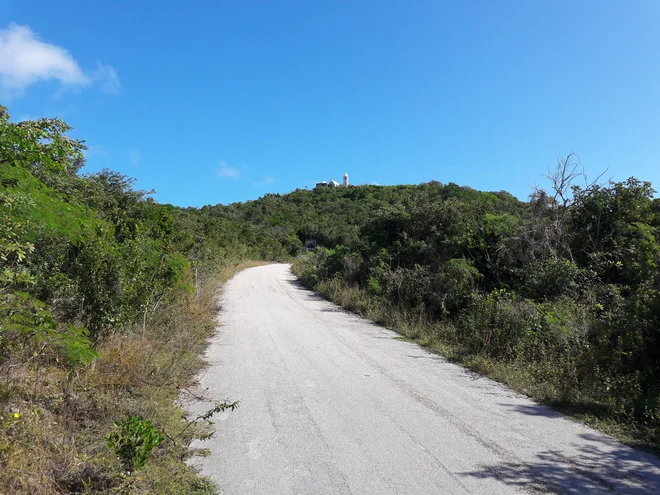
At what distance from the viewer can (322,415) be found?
5.65 m

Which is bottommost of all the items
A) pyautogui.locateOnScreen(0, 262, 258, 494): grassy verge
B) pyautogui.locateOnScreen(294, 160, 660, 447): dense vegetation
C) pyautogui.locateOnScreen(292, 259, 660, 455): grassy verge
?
pyautogui.locateOnScreen(0, 262, 258, 494): grassy verge

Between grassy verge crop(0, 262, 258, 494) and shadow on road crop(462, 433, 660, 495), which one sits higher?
shadow on road crop(462, 433, 660, 495)

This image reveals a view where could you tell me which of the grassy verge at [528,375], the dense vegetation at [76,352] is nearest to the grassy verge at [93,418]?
the dense vegetation at [76,352]

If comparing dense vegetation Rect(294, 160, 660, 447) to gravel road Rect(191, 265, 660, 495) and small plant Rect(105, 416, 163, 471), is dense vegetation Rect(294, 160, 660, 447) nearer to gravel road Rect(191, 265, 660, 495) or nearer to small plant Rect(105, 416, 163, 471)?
gravel road Rect(191, 265, 660, 495)

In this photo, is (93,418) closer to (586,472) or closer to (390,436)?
(390,436)

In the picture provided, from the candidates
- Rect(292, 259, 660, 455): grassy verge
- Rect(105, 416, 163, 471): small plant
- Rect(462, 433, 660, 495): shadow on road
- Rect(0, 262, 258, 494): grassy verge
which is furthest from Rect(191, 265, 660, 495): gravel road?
Rect(105, 416, 163, 471): small plant

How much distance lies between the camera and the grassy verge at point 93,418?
3441 millimetres

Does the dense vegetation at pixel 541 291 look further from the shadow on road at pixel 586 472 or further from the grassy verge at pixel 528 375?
the shadow on road at pixel 586 472

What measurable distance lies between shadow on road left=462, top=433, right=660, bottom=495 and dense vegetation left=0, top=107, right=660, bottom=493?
83 centimetres

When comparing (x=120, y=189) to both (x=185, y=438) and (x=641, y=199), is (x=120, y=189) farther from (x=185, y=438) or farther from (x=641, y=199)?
(x=641, y=199)

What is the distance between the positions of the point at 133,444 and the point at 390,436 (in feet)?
9.05

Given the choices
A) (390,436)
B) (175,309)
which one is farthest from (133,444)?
(175,309)

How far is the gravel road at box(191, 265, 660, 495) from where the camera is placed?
13.2 feet

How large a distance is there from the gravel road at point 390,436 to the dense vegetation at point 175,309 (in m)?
0.54
